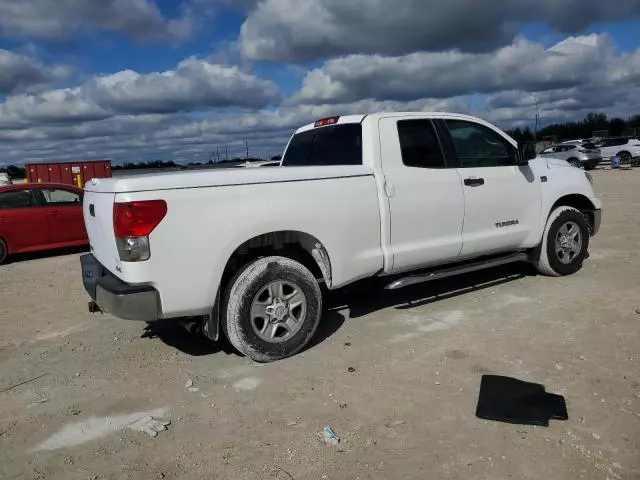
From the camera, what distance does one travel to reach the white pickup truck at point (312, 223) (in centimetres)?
398

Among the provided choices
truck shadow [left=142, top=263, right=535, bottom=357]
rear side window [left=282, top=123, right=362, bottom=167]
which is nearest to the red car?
truck shadow [left=142, top=263, right=535, bottom=357]

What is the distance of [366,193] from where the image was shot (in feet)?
15.8

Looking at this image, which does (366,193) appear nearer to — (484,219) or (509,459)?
(484,219)

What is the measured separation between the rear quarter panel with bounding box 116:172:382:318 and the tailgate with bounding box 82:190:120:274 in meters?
0.20

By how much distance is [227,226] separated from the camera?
4.12 m

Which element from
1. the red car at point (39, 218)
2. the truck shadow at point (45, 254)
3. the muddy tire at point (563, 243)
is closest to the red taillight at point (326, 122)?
the muddy tire at point (563, 243)

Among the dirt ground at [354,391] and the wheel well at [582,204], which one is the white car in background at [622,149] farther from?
the dirt ground at [354,391]

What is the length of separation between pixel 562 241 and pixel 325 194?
11.5 ft

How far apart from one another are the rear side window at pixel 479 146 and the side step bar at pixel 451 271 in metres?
1.01

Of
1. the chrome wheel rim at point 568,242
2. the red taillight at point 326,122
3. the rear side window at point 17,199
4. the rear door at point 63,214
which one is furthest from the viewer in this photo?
the rear door at point 63,214

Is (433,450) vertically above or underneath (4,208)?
underneath

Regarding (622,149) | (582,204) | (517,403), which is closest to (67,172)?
(582,204)

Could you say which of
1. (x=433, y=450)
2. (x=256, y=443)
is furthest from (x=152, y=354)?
(x=433, y=450)

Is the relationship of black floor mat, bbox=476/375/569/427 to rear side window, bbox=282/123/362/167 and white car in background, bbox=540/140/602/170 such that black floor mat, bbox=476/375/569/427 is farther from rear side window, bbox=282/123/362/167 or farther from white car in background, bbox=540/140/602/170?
white car in background, bbox=540/140/602/170
